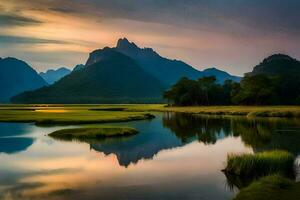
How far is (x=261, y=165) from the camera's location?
27.6 m

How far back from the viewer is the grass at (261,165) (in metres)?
27.1

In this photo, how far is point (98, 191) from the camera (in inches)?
946

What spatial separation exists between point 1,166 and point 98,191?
14.1 m

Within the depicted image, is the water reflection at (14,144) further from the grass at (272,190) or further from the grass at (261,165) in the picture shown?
the grass at (272,190)

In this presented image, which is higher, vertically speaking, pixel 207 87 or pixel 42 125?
pixel 207 87

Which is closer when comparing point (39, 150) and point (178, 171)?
point (178, 171)

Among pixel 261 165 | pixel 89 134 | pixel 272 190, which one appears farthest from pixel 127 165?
pixel 89 134

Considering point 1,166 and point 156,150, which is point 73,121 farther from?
point 1,166

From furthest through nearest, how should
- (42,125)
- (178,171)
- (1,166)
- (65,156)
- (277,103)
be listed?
(277,103) < (42,125) < (65,156) < (1,166) < (178,171)

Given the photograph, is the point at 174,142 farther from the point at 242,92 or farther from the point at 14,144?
the point at 242,92

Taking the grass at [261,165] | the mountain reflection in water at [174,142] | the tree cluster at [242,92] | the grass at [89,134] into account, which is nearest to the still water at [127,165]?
the mountain reflection in water at [174,142]

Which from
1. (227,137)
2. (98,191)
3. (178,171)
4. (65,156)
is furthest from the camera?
(227,137)

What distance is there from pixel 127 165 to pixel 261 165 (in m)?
12.2

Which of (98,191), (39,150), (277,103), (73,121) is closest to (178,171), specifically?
(98,191)
